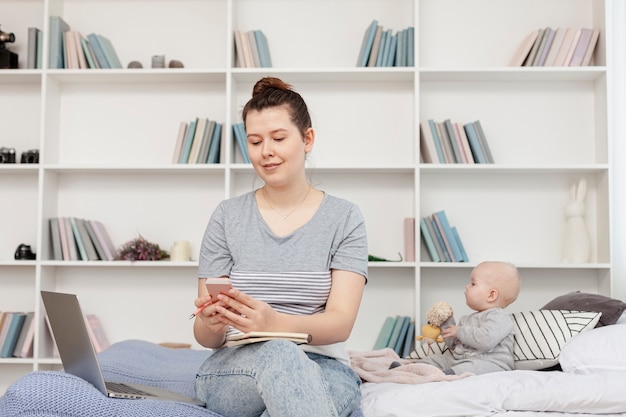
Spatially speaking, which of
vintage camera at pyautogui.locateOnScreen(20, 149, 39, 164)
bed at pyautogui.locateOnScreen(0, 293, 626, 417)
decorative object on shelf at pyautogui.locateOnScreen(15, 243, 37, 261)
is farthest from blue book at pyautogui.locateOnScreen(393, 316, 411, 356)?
vintage camera at pyautogui.locateOnScreen(20, 149, 39, 164)

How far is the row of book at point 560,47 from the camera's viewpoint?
362cm

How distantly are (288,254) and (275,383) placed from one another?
469mm

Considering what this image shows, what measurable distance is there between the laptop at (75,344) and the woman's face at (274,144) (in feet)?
1.82

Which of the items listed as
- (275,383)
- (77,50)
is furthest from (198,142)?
(275,383)

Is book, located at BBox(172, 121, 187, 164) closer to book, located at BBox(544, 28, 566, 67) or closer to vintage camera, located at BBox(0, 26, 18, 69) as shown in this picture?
vintage camera, located at BBox(0, 26, 18, 69)

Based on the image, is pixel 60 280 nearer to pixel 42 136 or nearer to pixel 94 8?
pixel 42 136

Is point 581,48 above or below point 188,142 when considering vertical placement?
above

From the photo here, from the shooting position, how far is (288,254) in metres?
1.83

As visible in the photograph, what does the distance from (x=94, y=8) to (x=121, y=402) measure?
289 centimetres

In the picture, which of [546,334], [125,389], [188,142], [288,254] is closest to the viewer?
[125,389]

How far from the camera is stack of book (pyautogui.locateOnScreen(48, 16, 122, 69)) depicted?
147 inches

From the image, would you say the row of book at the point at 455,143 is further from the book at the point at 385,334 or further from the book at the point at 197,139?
the book at the point at 197,139

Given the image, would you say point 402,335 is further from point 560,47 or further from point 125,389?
point 125,389

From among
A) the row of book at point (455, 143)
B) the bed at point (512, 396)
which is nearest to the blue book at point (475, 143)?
the row of book at point (455, 143)
